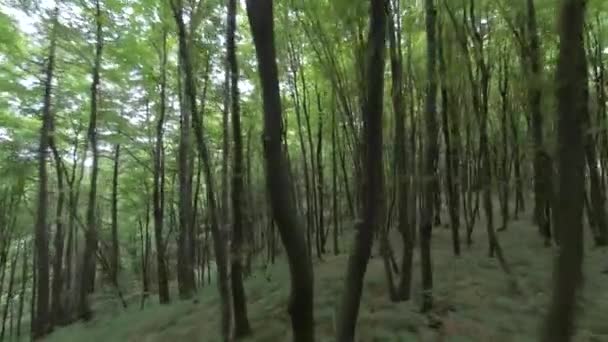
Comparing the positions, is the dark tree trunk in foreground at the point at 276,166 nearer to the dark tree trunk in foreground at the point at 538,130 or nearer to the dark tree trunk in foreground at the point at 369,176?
the dark tree trunk in foreground at the point at 369,176

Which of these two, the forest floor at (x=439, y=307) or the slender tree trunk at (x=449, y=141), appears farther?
the slender tree trunk at (x=449, y=141)

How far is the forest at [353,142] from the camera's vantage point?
4406 millimetres

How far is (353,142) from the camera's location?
8266 mm

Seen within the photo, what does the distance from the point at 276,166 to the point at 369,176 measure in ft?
2.72

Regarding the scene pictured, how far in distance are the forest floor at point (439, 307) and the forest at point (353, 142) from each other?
4 cm

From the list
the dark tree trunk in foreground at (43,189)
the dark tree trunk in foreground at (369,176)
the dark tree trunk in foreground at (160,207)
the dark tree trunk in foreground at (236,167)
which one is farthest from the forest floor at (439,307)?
the dark tree trunk in foreground at (43,189)

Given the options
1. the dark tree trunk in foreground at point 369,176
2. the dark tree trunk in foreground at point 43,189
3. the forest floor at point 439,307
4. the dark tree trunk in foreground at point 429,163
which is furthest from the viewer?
the dark tree trunk in foreground at point 43,189

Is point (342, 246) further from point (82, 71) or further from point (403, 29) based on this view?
point (82, 71)

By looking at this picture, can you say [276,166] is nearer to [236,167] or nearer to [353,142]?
[236,167]

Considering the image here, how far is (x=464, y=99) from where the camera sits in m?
10.4

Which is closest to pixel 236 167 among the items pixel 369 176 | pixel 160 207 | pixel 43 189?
pixel 369 176

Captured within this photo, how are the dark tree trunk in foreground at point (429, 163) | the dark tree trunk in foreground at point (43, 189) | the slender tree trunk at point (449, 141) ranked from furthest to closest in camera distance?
the dark tree trunk in foreground at point (43, 189) → the slender tree trunk at point (449, 141) → the dark tree trunk in foreground at point (429, 163)

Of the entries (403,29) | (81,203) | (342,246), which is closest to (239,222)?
(403,29)

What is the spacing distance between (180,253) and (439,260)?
6624 mm
